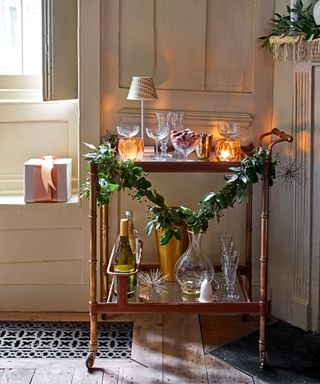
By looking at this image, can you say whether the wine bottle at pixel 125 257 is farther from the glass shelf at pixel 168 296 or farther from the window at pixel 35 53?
the window at pixel 35 53

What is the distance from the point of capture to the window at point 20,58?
3.30 metres

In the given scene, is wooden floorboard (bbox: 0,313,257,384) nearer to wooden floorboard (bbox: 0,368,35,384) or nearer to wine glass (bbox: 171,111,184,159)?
wooden floorboard (bbox: 0,368,35,384)

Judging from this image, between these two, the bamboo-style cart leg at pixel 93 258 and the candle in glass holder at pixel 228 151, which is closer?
the bamboo-style cart leg at pixel 93 258

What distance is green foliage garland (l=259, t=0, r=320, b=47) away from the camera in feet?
8.82

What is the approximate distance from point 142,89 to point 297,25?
0.75 metres

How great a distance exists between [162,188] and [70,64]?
30.4 inches

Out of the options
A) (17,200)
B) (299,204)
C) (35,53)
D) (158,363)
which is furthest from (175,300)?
(35,53)

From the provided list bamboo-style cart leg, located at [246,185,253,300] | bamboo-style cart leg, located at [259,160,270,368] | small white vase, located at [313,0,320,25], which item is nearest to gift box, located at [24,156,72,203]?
bamboo-style cart leg, located at [246,185,253,300]

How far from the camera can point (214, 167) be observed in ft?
8.44

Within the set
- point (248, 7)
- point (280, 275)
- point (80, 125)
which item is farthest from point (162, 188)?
point (248, 7)

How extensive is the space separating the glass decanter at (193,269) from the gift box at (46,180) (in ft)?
2.41

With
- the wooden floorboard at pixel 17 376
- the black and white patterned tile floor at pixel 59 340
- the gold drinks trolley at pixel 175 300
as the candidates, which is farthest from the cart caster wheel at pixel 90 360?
the wooden floorboard at pixel 17 376

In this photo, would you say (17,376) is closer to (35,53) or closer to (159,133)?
(159,133)

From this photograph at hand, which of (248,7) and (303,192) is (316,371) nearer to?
(303,192)
